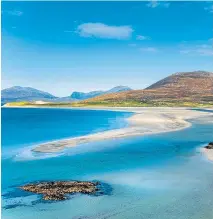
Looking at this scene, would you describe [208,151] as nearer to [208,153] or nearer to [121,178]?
[208,153]

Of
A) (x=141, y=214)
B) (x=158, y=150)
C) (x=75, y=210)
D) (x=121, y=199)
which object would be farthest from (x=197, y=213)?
(x=158, y=150)

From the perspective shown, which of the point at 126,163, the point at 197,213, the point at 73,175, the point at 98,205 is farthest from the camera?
the point at 126,163

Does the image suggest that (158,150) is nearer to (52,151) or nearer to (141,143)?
(141,143)

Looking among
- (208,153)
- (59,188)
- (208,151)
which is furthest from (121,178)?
(208,151)

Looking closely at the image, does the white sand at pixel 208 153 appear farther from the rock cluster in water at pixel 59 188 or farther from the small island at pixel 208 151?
the rock cluster in water at pixel 59 188

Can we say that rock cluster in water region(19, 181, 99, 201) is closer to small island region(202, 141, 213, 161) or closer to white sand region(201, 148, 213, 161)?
white sand region(201, 148, 213, 161)

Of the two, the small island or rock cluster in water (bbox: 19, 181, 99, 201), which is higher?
the small island

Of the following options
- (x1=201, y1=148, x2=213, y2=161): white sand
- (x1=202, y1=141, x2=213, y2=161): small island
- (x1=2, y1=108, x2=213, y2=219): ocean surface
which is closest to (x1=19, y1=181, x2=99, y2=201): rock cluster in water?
(x1=2, y1=108, x2=213, y2=219): ocean surface
